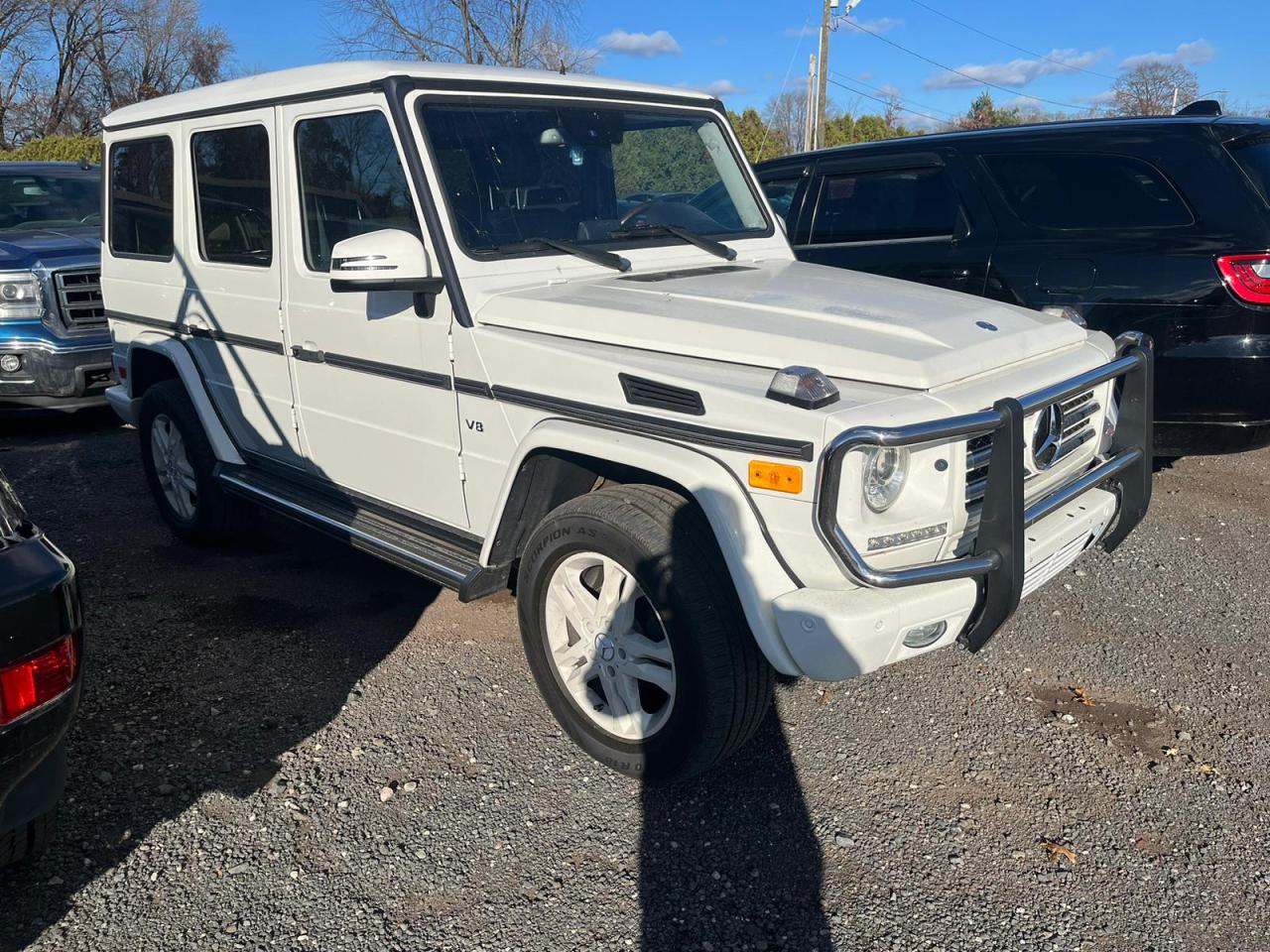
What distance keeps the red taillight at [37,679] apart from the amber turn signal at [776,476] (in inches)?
67.5

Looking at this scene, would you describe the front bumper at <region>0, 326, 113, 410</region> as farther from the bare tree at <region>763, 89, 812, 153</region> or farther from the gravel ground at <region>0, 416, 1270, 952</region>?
the bare tree at <region>763, 89, 812, 153</region>

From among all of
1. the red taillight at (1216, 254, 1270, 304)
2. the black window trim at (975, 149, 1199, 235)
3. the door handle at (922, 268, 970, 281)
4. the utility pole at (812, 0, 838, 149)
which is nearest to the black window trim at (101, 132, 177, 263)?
the door handle at (922, 268, 970, 281)

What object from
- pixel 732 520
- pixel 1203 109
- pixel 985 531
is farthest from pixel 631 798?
pixel 1203 109

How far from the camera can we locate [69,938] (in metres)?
2.61

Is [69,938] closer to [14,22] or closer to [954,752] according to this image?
[954,752]

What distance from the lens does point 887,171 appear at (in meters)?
6.18

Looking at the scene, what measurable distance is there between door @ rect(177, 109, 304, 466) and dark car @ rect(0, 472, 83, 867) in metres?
1.87

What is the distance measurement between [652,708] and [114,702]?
2.01m

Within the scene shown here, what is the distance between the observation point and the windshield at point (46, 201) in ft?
27.3

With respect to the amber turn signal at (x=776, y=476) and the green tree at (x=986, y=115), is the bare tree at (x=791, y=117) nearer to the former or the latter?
the green tree at (x=986, y=115)

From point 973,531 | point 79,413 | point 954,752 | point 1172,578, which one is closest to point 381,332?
point 973,531

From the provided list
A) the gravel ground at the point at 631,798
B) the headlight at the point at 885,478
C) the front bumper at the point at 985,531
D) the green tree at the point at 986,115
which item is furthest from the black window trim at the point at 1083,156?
the green tree at the point at 986,115

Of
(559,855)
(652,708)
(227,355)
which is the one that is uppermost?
(227,355)

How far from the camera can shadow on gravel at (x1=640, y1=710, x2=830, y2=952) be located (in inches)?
103
